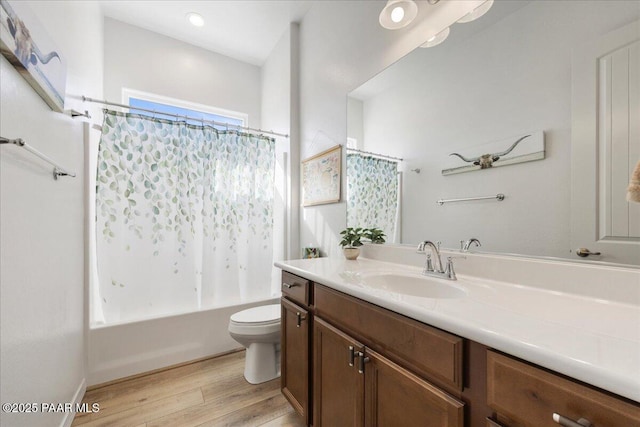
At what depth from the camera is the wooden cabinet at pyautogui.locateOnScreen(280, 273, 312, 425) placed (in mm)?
1274

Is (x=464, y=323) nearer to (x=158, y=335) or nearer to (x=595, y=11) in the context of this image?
(x=595, y=11)

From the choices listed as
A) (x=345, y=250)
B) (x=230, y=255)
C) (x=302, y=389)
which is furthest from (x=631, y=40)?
(x=230, y=255)

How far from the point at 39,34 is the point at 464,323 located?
177 centimetres

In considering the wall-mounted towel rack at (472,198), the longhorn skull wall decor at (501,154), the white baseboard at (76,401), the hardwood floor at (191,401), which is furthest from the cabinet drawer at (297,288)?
the white baseboard at (76,401)

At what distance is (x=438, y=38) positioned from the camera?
4.23 feet

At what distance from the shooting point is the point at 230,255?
2332 millimetres

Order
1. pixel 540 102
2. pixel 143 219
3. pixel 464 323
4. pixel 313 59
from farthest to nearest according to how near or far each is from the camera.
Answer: pixel 313 59 < pixel 143 219 < pixel 540 102 < pixel 464 323

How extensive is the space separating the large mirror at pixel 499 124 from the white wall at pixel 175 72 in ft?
6.50

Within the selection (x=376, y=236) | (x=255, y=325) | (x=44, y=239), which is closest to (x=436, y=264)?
(x=376, y=236)

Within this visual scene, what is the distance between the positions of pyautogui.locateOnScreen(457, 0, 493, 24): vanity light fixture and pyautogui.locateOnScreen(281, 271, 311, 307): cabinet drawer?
140cm

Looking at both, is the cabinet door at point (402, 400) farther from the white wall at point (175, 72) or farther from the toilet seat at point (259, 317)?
the white wall at point (175, 72)

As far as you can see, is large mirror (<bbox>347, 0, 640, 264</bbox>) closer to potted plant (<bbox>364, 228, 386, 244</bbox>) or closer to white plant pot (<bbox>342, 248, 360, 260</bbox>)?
potted plant (<bbox>364, 228, 386, 244</bbox>)

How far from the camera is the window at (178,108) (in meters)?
2.45

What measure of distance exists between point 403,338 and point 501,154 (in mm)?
827
